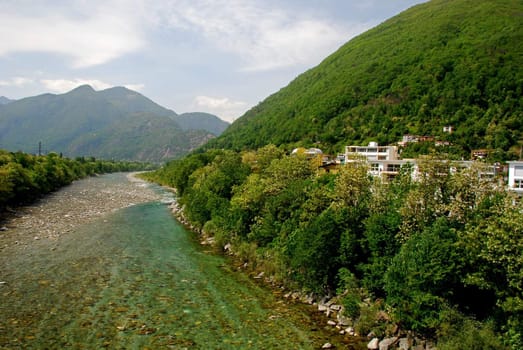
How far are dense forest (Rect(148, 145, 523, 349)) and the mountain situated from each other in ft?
232

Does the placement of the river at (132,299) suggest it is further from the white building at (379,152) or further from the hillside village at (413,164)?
the white building at (379,152)

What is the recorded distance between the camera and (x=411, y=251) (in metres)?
18.3

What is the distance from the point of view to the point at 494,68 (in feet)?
343

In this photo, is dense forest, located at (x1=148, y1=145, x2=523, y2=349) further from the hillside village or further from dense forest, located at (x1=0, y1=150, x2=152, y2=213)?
dense forest, located at (x1=0, y1=150, x2=152, y2=213)

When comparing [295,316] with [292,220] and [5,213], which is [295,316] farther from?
[5,213]

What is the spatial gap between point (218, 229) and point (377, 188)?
63.1 feet

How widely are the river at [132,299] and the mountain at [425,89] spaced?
76636 millimetres

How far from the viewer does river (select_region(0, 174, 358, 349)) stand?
17.5m

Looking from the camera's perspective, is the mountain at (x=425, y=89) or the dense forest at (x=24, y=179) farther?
the mountain at (x=425, y=89)

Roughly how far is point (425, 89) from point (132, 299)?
113978 millimetres

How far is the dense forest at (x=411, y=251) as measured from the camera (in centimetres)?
1572

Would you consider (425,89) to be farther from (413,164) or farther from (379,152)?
(413,164)

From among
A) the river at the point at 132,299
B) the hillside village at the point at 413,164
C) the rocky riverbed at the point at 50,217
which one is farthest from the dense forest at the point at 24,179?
the hillside village at the point at 413,164

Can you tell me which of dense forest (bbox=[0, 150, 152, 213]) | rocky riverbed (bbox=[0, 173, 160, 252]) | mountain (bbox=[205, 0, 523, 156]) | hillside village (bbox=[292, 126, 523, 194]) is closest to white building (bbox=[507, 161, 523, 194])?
hillside village (bbox=[292, 126, 523, 194])
